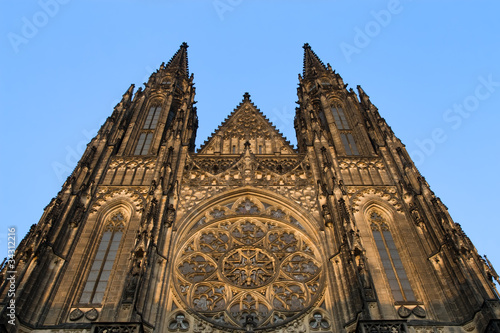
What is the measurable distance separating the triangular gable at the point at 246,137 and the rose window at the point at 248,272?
234 inches

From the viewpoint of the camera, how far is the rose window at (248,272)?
50.0ft

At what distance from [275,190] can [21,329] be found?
10521 millimetres

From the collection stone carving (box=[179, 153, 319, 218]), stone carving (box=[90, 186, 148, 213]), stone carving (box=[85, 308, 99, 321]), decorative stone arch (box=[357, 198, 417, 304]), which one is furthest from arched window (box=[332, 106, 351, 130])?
stone carving (box=[85, 308, 99, 321])

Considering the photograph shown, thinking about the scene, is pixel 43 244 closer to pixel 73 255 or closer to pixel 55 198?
pixel 73 255

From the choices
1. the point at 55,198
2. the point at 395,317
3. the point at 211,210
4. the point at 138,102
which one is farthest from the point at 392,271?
the point at 138,102

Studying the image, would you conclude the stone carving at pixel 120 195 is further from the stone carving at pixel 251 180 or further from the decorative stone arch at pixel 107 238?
the stone carving at pixel 251 180

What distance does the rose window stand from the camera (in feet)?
50.0

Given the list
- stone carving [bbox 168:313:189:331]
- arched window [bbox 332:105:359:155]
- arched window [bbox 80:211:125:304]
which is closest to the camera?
stone carving [bbox 168:313:189:331]

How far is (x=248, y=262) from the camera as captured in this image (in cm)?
1692

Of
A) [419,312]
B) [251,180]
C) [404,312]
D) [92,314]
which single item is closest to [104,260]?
[92,314]

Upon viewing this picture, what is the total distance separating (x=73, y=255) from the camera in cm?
1695

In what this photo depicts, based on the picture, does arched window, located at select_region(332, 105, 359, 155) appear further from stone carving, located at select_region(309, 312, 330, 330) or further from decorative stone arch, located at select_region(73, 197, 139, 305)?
decorative stone arch, located at select_region(73, 197, 139, 305)

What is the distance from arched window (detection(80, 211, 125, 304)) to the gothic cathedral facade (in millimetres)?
49

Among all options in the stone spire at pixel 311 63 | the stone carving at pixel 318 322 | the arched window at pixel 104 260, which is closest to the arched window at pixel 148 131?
the arched window at pixel 104 260
